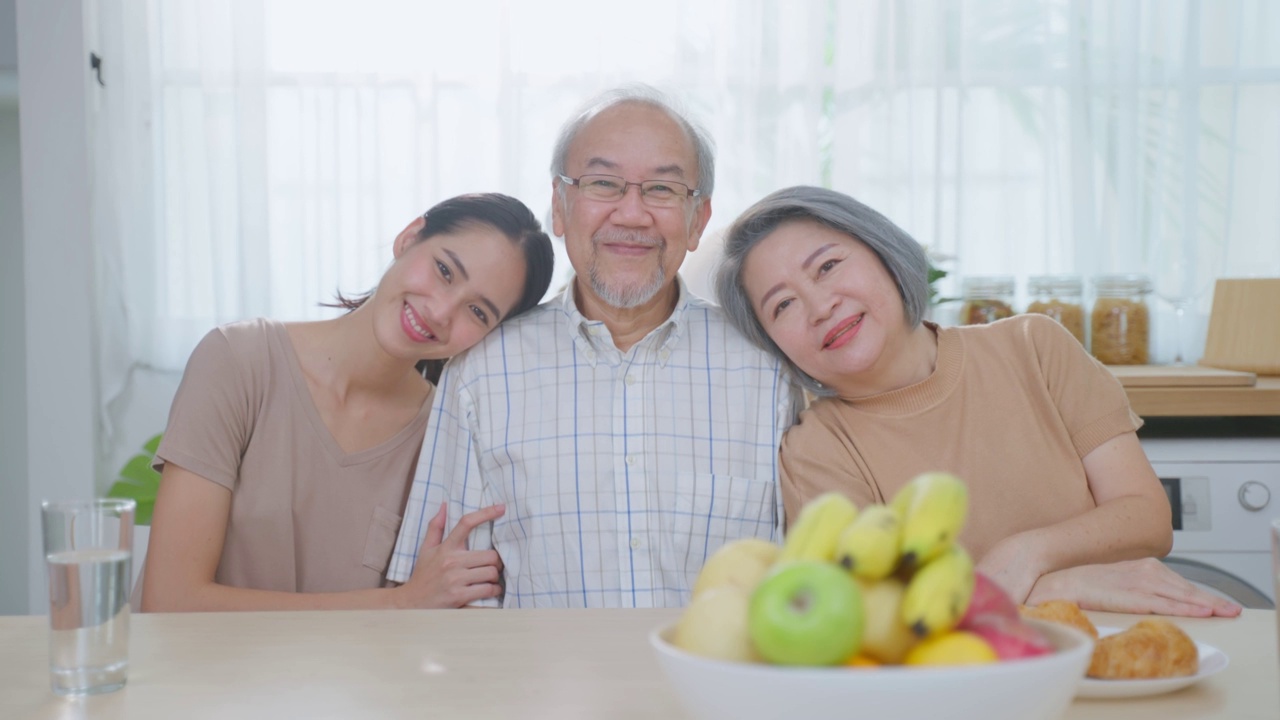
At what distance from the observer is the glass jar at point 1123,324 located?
2.85 m

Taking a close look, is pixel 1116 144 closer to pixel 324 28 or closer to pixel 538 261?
pixel 538 261

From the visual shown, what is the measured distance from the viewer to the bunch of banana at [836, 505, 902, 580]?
0.62 meters

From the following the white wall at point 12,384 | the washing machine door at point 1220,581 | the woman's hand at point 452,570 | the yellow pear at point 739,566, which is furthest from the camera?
the white wall at point 12,384

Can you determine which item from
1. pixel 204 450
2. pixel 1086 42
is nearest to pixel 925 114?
pixel 1086 42

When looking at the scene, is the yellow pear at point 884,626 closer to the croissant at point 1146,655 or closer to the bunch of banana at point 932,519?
the bunch of banana at point 932,519

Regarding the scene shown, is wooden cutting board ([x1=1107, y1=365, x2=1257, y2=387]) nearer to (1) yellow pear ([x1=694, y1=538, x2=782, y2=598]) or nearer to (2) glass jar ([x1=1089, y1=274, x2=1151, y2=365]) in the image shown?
(2) glass jar ([x1=1089, y1=274, x2=1151, y2=365])

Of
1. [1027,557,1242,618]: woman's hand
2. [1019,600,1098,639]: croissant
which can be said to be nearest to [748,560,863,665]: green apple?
[1019,600,1098,639]: croissant

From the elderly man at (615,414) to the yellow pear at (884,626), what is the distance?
3.74 feet

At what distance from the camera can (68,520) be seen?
0.94m

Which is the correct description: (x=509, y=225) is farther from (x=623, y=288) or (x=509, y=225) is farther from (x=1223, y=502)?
(x=1223, y=502)

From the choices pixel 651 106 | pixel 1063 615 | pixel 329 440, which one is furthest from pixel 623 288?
pixel 1063 615

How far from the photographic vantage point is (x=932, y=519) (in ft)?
2.03

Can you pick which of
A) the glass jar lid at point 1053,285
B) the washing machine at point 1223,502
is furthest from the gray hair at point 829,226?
the glass jar lid at point 1053,285

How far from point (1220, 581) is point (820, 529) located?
7.10 feet
